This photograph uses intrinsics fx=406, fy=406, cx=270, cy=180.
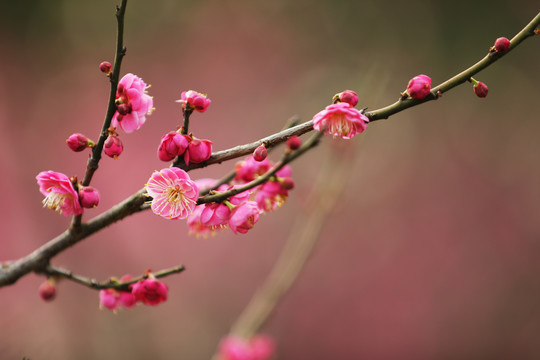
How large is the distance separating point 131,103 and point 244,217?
248 millimetres

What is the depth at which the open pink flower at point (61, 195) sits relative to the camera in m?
0.58

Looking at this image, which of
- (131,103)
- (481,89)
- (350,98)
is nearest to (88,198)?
(131,103)

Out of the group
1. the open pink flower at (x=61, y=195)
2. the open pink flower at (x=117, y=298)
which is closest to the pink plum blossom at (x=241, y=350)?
the open pink flower at (x=117, y=298)

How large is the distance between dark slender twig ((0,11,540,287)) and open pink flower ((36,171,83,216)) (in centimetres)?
5

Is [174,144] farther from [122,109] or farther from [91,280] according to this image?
[91,280]

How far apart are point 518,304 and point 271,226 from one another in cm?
170

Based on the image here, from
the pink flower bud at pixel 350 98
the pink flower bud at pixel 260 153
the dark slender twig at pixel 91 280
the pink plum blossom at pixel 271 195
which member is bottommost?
the dark slender twig at pixel 91 280

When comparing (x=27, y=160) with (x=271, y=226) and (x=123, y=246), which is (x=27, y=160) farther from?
(x=271, y=226)

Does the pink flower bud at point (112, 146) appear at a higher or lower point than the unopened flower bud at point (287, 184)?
higher

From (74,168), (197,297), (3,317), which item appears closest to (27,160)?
(74,168)

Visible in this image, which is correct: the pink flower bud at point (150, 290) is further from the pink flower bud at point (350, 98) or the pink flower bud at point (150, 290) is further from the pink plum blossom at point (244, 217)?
the pink flower bud at point (350, 98)

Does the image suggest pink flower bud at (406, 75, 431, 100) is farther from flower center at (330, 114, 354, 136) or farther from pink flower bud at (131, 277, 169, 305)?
pink flower bud at (131, 277, 169, 305)

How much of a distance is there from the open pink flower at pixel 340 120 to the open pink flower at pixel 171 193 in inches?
7.8

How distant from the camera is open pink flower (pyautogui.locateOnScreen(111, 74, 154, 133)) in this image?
61 cm
